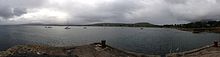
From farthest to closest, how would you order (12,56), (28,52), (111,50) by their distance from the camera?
(111,50), (28,52), (12,56)

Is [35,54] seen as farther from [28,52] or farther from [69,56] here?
[69,56]

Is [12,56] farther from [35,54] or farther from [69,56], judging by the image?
[69,56]

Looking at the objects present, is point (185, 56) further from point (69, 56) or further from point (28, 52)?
point (28, 52)

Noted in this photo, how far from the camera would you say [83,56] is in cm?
2875

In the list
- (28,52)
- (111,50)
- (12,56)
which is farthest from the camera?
(111,50)

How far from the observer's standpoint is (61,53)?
29844mm

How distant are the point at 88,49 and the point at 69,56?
3427mm

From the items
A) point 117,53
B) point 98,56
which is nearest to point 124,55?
point 117,53

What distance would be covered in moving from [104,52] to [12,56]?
33.8 ft

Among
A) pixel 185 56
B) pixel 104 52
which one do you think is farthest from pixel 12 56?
pixel 185 56

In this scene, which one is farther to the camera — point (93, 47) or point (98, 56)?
point (93, 47)

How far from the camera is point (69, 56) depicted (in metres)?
28.4

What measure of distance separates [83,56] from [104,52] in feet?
9.45

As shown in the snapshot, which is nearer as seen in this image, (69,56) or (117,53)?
(69,56)
